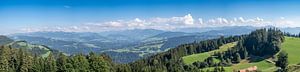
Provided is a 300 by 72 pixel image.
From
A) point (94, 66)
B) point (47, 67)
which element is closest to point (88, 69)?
point (94, 66)

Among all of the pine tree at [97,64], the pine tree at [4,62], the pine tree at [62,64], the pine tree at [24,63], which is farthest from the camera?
the pine tree at [97,64]

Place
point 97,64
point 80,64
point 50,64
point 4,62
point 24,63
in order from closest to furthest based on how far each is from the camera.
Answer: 1. point 80,64
2. point 50,64
3. point 4,62
4. point 24,63
5. point 97,64

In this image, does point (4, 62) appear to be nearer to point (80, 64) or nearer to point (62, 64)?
point (62, 64)

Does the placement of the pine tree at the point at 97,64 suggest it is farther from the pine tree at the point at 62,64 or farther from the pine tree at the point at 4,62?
the pine tree at the point at 4,62

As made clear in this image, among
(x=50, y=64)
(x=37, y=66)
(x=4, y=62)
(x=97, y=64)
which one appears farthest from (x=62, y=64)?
(x=4, y=62)

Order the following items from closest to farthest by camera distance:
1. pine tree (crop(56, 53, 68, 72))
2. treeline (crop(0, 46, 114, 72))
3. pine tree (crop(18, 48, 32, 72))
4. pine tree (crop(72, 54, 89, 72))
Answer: pine tree (crop(56, 53, 68, 72))
pine tree (crop(72, 54, 89, 72))
treeline (crop(0, 46, 114, 72))
pine tree (crop(18, 48, 32, 72))

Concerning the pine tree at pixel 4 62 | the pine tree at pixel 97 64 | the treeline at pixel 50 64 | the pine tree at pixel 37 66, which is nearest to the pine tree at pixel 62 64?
the treeline at pixel 50 64

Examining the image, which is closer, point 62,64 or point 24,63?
point 62,64

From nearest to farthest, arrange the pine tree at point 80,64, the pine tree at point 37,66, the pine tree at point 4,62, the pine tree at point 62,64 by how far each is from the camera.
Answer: the pine tree at point 4,62 → the pine tree at point 62,64 → the pine tree at point 80,64 → the pine tree at point 37,66

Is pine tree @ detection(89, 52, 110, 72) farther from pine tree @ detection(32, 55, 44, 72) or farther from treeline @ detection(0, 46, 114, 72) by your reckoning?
pine tree @ detection(32, 55, 44, 72)

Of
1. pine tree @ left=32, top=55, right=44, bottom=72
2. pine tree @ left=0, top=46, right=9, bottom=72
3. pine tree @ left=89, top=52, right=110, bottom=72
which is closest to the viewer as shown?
pine tree @ left=0, top=46, right=9, bottom=72

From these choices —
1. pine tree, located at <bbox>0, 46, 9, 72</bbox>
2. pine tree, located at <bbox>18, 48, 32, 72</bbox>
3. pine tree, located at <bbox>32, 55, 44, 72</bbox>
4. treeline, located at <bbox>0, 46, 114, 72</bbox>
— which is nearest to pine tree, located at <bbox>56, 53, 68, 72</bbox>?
treeline, located at <bbox>0, 46, 114, 72</bbox>

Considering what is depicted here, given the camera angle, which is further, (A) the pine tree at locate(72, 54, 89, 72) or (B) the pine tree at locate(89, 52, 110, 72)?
(B) the pine tree at locate(89, 52, 110, 72)
